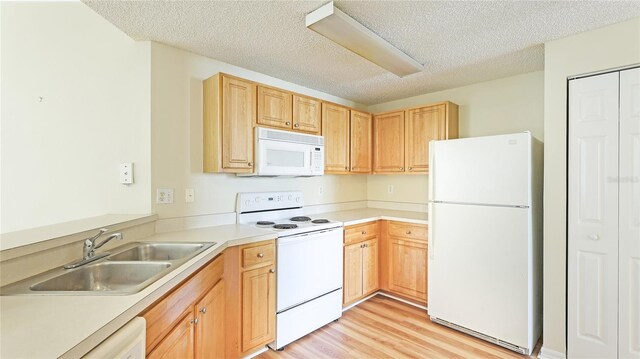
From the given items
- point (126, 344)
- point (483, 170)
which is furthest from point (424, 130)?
point (126, 344)

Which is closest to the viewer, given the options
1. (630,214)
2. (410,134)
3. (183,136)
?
(630,214)

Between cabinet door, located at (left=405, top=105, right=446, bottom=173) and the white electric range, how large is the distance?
120 centimetres

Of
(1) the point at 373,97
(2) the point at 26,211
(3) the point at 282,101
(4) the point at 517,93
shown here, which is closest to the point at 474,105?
(4) the point at 517,93

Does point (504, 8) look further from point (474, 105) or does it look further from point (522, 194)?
point (474, 105)

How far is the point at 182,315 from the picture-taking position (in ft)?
4.39

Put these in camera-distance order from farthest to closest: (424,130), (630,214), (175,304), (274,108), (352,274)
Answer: (424,130)
(352,274)
(274,108)
(630,214)
(175,304)

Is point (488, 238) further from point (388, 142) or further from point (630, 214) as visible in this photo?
point (388, 142)

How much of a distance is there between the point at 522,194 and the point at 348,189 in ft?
6.52

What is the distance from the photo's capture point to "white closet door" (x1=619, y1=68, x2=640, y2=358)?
1.80 m

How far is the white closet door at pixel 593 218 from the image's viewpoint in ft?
6.17

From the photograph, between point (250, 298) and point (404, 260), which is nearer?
point (250, 298)

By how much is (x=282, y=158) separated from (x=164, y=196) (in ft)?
3.27

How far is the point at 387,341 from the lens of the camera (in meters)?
2.34

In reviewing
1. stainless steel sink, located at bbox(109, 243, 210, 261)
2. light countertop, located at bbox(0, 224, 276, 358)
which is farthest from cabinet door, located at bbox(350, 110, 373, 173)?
light countertop, located at bbox(0, 224, 276, 358)
